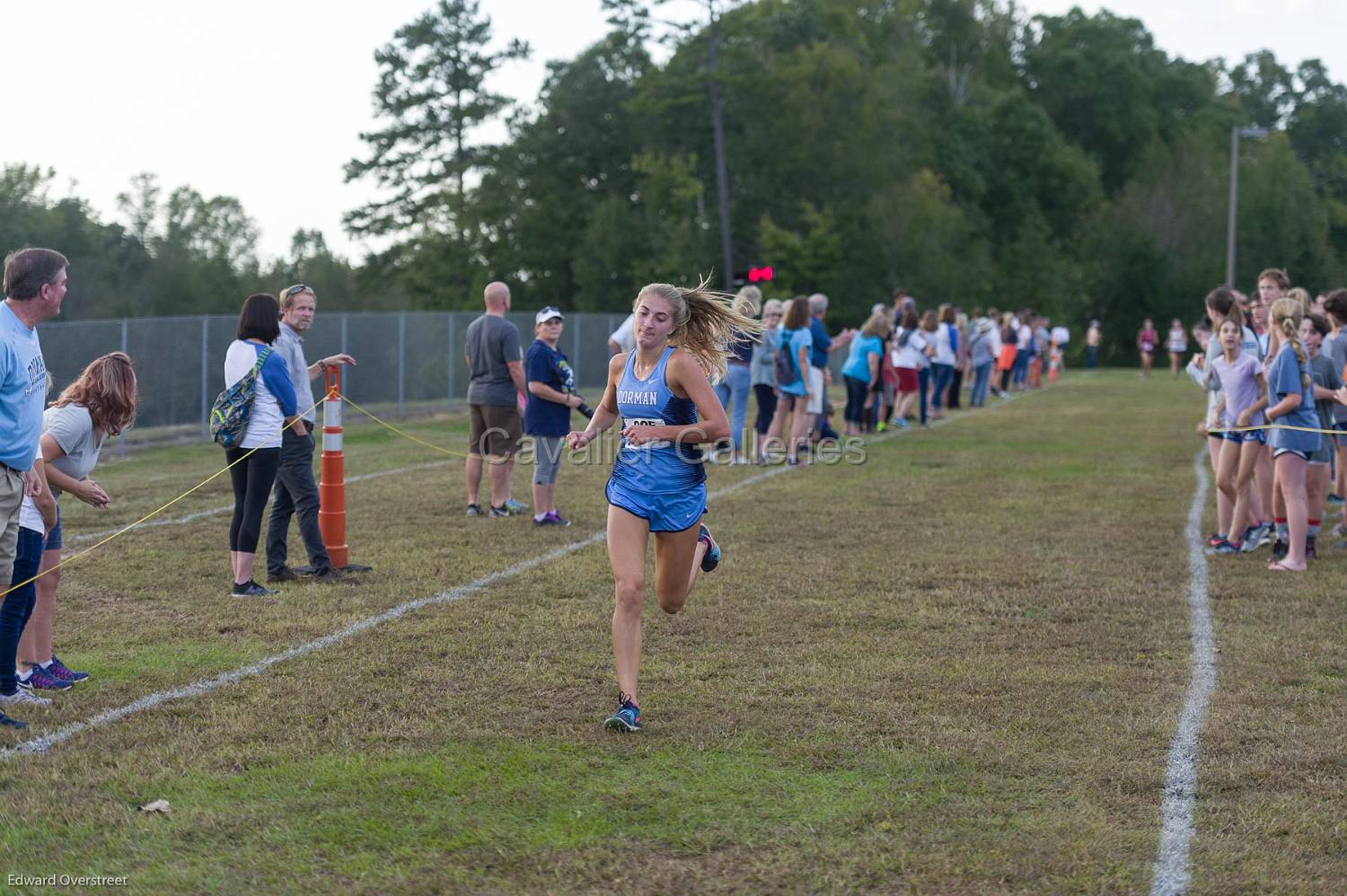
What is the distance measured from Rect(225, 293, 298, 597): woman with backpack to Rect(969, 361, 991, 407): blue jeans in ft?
74.2

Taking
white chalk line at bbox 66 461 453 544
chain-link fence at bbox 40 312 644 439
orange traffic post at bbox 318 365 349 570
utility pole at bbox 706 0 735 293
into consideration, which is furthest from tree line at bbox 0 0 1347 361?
orange traffic post at bbox 318 365 349 570

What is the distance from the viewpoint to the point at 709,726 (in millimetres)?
6109

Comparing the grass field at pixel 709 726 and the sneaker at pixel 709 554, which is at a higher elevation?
the sneaker at pixel 709 554

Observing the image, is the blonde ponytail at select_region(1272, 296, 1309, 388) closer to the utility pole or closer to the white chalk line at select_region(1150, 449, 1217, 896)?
the white chalk line at select_region(1150, 449, 1217, 896)

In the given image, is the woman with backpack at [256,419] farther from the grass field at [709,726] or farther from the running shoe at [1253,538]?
the running shoe at [1253,538]

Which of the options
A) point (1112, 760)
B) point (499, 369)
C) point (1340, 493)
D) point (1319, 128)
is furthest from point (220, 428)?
point (1319, 128)

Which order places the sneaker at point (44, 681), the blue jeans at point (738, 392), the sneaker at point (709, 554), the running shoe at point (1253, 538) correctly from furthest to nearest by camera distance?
the blue jeans at point (738, 392), the running shoe at point (1253, 538), the sneaker at point (709, 554), the sneaker at point (44, 681)

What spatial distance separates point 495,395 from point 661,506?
6.39 metres

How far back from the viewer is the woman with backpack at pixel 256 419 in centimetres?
874

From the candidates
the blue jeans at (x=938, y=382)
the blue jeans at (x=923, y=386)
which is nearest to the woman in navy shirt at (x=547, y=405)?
the blue jeans at (x=923, y=386)

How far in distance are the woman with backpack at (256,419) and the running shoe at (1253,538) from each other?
727 cm

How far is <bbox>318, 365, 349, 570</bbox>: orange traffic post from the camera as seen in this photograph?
9750 millimetres

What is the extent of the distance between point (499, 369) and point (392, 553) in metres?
2.52

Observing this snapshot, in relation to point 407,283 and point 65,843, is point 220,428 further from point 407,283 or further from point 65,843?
point 407,283
